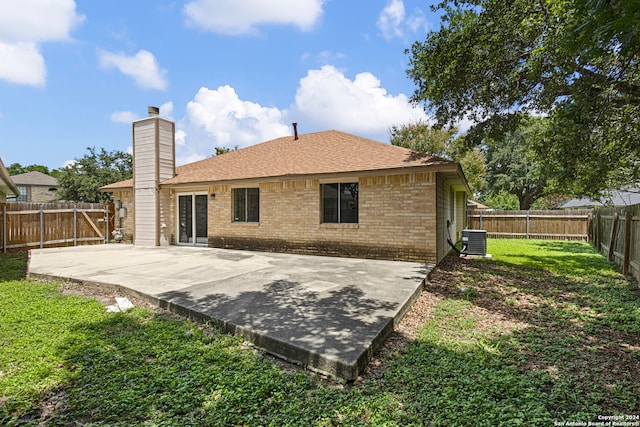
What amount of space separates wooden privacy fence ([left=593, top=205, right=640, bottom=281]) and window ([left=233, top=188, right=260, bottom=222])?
34.9 feet

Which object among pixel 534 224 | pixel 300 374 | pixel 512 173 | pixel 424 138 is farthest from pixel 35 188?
pixel 512 173

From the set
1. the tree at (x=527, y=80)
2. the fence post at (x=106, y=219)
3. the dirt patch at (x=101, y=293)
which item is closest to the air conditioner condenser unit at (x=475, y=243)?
the tree at (x=527, y=80)

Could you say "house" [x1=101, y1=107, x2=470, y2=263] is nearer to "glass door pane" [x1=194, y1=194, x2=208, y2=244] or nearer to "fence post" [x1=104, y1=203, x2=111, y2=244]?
"glass door pane" [x1=194, y1=194, x2=208, y2=244]

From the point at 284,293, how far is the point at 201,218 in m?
8.63

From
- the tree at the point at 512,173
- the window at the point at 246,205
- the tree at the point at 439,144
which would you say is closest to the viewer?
the window at the point at 246,205

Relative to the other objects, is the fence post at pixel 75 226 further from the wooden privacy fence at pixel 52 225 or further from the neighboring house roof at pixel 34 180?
the neighboring house roof at pixel 34 180

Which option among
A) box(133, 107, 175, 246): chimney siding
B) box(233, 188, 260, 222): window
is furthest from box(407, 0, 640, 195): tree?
box(133, 107, 175, 246): chimney siding

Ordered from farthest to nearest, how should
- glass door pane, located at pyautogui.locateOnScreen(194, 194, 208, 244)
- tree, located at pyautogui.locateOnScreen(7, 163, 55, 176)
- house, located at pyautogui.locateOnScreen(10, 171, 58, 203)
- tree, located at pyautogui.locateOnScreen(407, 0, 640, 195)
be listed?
tree, located at pyautogui.locateOnScreen(7, 163, 55, 176) < house, located at pyautogui.locateOnScreen(10, 171, 58, 203) < glass door pane, located at pyautogui.locateOnScreen(194, 194, 208, 244) < tree, located at pyautogui.locateOnScreen(407, 0, 640, 195)

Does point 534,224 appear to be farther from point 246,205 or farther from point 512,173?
point 512,173

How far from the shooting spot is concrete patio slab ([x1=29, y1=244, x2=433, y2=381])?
351 cm

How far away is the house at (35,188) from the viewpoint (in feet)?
128

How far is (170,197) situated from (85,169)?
2395 centimetres

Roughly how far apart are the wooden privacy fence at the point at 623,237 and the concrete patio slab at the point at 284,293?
506 centimetres

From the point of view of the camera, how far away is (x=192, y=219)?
13.2m
